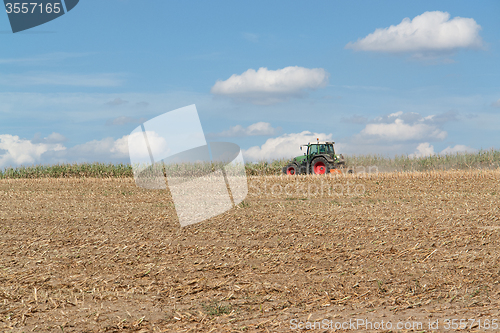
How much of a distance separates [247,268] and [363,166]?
24.6 meters

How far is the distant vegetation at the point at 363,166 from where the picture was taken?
1170 inches

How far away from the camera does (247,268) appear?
22.7ft

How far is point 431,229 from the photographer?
32.0 ft

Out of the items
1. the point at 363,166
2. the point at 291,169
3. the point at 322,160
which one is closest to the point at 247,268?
the point at 322,160

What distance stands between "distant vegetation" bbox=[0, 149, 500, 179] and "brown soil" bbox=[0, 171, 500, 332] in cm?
1688

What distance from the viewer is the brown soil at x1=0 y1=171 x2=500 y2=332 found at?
4988 mm

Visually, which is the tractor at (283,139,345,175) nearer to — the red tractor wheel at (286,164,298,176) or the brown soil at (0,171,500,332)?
the red tractor wheel at (286,164,298,176)

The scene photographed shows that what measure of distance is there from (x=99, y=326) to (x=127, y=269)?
223 centimetres

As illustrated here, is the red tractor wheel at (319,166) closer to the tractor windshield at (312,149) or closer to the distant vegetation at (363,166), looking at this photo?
the tractor windshield at (312,149)

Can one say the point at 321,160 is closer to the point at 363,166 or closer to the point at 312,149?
the point at 312,149

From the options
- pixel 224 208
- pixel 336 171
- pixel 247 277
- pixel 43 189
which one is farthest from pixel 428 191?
pixel 43 189

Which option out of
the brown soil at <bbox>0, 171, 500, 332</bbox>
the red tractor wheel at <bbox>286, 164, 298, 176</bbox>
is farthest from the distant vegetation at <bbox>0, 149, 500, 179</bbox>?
the brown soil at <bbox>0, 171, 500, 332</bbox>

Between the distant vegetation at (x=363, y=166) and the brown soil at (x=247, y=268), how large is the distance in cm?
1688

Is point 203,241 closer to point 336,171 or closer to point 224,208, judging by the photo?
point 224,208
